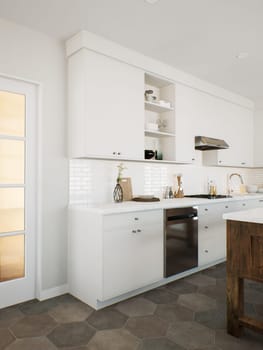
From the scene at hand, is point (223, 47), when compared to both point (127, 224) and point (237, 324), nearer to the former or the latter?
point (127, 224)

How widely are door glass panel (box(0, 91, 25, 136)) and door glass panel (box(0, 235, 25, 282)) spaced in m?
1.05

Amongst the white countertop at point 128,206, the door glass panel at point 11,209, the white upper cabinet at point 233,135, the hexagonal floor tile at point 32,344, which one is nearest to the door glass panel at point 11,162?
the door glass panel at point 11,209

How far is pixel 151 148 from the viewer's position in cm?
389

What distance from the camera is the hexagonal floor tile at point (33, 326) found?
2.15m

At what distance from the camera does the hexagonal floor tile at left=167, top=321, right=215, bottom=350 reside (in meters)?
2.00

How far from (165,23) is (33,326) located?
9.71ft

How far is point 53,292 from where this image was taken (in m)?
2.85

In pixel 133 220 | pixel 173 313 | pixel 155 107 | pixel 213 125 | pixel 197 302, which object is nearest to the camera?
pixel 173 313

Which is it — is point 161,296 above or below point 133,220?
below

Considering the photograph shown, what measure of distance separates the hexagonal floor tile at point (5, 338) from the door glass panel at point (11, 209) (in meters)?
0.87

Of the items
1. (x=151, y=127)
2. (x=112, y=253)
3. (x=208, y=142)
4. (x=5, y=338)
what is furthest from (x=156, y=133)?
(x=5, y=338)

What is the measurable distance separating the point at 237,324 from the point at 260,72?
330 cm

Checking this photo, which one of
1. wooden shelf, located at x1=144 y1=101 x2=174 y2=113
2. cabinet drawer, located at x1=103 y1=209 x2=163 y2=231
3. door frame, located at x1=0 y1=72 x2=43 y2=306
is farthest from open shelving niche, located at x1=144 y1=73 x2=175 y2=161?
door frame, located at x1=0 y1=72 x2=43 y2=306

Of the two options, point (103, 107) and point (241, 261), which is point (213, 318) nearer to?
point (241, 261)
